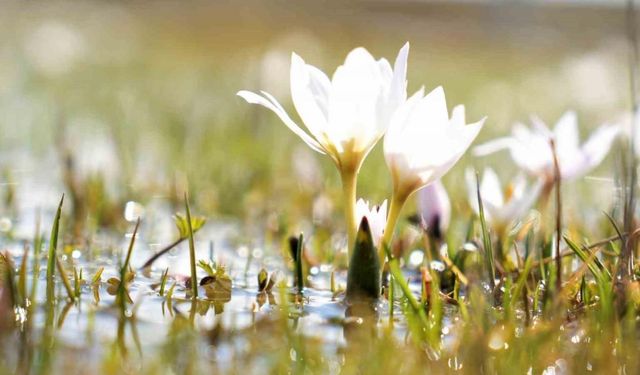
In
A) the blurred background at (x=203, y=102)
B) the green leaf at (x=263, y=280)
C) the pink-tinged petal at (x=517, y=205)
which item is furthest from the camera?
the blurred background at (x=203, y=102)

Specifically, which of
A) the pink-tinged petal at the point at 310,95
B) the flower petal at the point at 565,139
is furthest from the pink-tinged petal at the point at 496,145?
the pink-tinged petal at the point at 310,95

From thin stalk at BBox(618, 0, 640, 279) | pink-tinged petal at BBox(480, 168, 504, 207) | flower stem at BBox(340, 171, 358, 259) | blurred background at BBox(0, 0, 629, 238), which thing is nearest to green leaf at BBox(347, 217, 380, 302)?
flower stem at BBox(340, 171, 358, 259)

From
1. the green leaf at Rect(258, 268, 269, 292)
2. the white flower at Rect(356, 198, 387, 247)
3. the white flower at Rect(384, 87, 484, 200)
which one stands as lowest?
the green leaf at Rect(258, 268, 269, 292)

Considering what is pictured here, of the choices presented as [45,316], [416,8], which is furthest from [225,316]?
[416,8]

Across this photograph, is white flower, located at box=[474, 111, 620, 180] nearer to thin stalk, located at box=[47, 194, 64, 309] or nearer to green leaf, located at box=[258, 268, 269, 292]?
green leaf, located at box=[258, 268, 269, 292]

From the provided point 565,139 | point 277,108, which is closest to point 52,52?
point 565,139

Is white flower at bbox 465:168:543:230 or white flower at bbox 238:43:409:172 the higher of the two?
white flower at bbox 238:43:409:172

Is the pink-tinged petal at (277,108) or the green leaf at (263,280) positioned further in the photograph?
the green leaf at (263,280)

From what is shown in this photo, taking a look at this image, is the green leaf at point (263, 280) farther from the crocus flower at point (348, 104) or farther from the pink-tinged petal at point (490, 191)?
the pink-tinged petal at point (490, 191)
